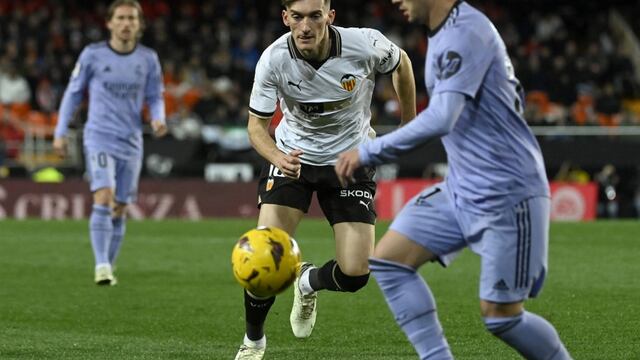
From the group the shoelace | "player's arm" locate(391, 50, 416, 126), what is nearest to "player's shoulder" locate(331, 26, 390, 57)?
"player's arm" locate(391, 50, 416, 126)

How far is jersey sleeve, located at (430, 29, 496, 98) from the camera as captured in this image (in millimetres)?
5375

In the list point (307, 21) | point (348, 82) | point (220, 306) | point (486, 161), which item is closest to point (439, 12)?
point (486, 161)

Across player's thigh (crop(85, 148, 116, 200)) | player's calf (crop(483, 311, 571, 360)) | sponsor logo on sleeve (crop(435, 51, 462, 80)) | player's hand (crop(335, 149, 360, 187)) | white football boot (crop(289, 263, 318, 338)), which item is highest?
sponsor logo on sleeve (crop(435, 51, 462, 80))

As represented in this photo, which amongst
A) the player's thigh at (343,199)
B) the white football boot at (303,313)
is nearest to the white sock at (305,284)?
the white football boot at (303,313)

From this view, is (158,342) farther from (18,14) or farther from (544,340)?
(18,14)

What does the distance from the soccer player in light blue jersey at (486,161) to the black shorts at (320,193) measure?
231 centimetres

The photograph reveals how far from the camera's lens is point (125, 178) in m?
12.2

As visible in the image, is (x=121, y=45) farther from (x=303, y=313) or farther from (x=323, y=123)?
(x=323, y=123)

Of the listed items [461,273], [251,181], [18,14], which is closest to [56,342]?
[461,273]

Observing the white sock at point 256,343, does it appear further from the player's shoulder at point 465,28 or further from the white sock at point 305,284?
the player's shoulder at point 465,28

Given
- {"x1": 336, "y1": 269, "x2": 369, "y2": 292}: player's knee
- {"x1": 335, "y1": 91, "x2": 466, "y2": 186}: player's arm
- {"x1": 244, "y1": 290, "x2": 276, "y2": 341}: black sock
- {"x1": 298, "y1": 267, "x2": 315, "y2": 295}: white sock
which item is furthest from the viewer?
{"x1": 298, "y1": 267, "x2": 315, "y2": 295}: white sock

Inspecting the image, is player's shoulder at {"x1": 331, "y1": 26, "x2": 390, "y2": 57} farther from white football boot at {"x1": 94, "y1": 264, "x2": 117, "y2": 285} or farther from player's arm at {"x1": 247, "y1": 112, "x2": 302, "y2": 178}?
white football boot at {"x1": 94, "y1": 264, "x2": 117, "y2": 285}

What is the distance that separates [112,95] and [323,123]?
486 centimetres

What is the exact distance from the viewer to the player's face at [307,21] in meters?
7.32
